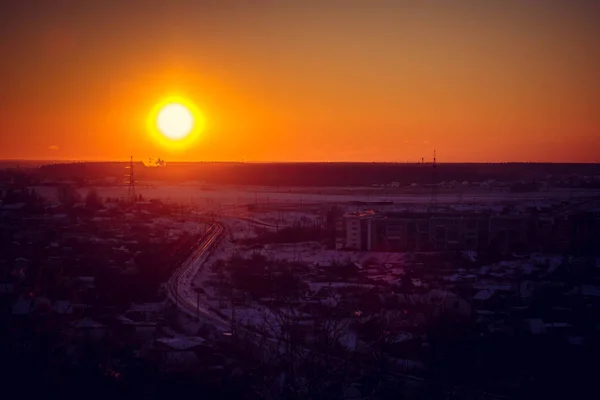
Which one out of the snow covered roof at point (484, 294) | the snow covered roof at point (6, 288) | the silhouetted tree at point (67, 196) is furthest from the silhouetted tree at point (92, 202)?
the snow covered roof at point (484, 294)

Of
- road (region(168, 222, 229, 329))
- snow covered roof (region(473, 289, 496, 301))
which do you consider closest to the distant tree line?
road (region(168, 222, 229, 329))

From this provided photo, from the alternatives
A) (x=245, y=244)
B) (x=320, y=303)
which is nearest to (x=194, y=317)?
(x=320, y=303)

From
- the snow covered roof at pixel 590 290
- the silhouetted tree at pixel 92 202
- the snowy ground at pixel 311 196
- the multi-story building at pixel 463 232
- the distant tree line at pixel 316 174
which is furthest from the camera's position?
the distant tree line at pixel 316 174

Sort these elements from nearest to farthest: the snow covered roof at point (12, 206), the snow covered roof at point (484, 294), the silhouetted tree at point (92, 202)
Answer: the snow covered roof at point (484, 294), the snow covered roof at point (12, 206), the silhouetted tree at point (92, 202)

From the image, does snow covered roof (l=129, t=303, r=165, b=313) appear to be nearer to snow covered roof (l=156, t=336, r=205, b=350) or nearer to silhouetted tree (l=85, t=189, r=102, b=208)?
snow covered roof (l=156, t=336, r=205, b=350)

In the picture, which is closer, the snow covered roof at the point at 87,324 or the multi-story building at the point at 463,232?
the snow covered roof at the point at 87,324

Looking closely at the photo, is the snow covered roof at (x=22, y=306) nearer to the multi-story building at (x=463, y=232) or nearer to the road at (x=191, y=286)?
the road at (x=191, y=286)

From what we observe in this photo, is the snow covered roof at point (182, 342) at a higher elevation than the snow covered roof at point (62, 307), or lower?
lower

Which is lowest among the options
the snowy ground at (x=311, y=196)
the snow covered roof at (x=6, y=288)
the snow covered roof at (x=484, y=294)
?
the snow covered roof at (x=484, y=294)

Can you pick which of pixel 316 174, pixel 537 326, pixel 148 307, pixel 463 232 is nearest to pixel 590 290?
pixel 537 326

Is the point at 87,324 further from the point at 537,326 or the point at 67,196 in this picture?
the point at 67,196

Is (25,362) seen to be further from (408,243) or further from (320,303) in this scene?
(408,243)
